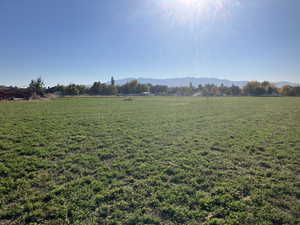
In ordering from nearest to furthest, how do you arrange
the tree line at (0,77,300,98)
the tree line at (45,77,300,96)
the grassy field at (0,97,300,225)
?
the grassy field at (0,97,300,225), the tree line at (0,77,300,98), the tree line at (45,77,300,96)

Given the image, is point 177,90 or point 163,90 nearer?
point 177,90

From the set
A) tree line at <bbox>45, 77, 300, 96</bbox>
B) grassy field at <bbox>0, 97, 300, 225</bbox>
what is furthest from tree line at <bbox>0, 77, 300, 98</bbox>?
grassy field at <bbox>0, 97, 300, 225</bbox>

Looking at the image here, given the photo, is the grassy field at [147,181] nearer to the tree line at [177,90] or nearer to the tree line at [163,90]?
the tree line at [163,90]

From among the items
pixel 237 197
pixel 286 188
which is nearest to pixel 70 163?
pixel 237 197

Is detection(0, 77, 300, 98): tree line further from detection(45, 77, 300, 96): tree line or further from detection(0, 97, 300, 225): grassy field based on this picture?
detection(0, 97, 300, 225): grassy field

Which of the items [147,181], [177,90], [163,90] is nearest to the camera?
[147,181]

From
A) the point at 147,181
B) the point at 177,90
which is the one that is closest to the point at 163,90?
the point at 177,90

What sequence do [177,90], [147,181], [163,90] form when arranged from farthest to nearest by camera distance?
[163,90] → [177,90] → [147,181]

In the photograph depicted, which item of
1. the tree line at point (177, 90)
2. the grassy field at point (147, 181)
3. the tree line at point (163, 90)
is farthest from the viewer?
the tree line at point (177, 90)

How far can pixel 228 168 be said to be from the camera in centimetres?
515

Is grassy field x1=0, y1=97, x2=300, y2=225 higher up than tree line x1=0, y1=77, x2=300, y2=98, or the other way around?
tree line x1=0, y1=77, x2=300, y2=98

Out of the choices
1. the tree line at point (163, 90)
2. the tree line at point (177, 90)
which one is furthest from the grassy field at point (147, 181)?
the tree line at point (177, 90)

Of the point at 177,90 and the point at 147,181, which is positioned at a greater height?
the point at 177,90

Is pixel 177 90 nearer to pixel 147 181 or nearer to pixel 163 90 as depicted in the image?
pixel 163 90
